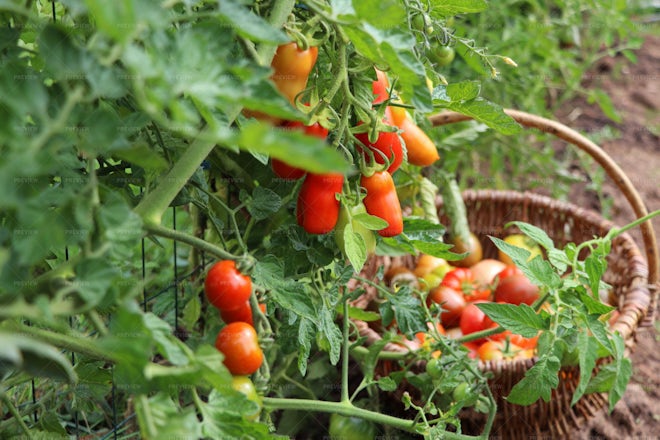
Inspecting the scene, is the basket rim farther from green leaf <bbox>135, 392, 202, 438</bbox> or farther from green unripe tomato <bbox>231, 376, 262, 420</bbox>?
green leaf <bbox>135, 392, 202, 438</bbox>

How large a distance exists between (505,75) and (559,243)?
56 centimetres

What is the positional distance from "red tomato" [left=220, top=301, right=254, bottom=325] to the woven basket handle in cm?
67

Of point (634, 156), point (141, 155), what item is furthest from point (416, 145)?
point (634, 156)

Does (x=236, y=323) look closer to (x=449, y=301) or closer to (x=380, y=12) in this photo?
(x=380, y=12)

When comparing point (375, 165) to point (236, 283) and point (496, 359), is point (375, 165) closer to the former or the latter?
point (236, 283)

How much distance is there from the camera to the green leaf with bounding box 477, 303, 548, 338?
1103 millimetres

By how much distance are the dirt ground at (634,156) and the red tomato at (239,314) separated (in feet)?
2.90

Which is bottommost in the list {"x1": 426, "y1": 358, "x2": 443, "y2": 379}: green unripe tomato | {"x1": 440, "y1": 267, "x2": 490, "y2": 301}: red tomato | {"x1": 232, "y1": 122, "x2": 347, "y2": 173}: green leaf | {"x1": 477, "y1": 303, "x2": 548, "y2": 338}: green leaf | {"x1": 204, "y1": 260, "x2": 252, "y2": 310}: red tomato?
{"x1": 440, "y1": 267, "x2": 490, "y2": 301}: red tomato

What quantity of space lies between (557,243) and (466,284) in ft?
1.17

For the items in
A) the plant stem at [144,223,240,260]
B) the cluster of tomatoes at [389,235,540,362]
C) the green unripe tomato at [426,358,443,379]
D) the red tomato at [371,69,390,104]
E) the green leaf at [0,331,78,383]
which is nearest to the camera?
the green leaf at [0,331,78,383]

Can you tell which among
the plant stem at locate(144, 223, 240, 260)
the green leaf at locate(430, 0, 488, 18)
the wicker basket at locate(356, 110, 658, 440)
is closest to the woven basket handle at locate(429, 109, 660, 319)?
the wicker basket at locate(356, 110, 658, 440)

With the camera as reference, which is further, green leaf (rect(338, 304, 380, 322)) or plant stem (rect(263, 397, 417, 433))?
green leaf (rect(338, 304, 380, 322))

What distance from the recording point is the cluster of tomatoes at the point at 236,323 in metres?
0.99

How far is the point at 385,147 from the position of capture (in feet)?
3.16
